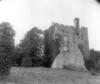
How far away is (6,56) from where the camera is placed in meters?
18.6

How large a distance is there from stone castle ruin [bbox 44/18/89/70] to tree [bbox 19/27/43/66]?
10.7 feet

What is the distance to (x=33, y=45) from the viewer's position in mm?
43500

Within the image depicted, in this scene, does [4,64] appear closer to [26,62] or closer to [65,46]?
[26,62]

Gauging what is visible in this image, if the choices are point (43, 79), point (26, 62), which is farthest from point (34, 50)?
point (43, 79)

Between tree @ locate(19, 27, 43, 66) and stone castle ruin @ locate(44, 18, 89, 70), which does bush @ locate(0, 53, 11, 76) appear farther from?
stone castle ruin @ locate(44, 18, 89, 70)

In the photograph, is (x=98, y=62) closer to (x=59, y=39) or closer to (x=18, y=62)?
(x=59, y=39)

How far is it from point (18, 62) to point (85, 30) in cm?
2248

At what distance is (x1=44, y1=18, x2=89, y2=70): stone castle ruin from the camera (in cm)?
4425

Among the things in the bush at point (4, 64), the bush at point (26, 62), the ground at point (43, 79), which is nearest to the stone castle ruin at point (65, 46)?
the bush at point (26, 62)

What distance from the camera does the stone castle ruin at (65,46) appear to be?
44250 mm

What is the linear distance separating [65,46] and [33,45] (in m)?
8.17

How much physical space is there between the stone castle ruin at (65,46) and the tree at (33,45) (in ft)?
10.7

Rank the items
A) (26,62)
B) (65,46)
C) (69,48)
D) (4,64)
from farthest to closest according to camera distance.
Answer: (69,48), (65,46), (26,62), (4,64)

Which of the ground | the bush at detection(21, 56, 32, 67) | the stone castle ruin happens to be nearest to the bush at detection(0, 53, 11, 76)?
the ground
